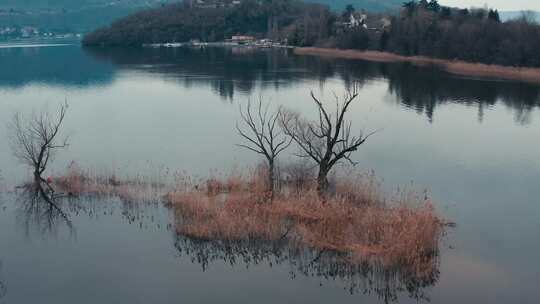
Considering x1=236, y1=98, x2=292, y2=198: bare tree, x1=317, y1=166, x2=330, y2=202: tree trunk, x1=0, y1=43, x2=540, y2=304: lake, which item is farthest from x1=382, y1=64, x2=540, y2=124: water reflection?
x1=317, y1=166, x2=330, y2=202: tree trunk

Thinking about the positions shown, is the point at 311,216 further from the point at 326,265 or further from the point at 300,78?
the point at 300,78

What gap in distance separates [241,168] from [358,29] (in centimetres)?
5728

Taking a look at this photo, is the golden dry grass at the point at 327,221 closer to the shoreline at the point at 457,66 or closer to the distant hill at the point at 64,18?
the shoreline at the point at 457,66

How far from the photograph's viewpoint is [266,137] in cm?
2050

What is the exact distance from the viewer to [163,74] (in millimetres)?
50688

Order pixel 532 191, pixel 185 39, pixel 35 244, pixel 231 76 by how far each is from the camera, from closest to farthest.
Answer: pixel 35 244 → pixel 532 191 → pixel 231 76 → pixel 185 39

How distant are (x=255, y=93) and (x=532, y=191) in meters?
21.6

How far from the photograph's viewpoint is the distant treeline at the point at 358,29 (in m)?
52.0

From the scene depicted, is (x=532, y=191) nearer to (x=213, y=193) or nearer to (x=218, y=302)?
(x=213, y=193)

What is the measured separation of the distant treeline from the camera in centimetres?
5200

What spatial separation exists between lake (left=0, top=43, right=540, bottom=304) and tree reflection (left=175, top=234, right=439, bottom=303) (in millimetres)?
43

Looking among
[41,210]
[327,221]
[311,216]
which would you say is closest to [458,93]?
[311,216]

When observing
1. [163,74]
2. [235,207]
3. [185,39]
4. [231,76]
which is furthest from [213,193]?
[185,39]

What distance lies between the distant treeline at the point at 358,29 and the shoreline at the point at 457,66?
678 millimetres
